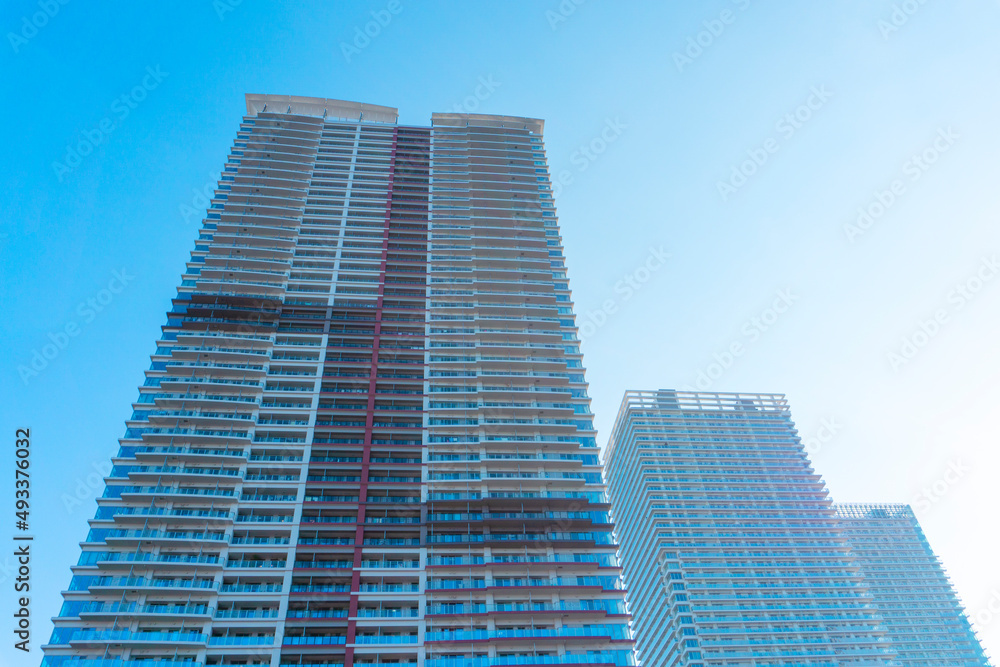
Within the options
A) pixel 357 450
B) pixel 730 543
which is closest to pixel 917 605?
pixel 730 543

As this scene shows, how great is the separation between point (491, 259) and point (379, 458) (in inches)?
1333

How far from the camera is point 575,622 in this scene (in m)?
66.8

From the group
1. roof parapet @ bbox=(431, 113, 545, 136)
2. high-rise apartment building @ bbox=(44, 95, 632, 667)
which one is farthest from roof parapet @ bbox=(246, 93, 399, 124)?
high-rise apartment building @ bbox=(44, 95, 632, 667)

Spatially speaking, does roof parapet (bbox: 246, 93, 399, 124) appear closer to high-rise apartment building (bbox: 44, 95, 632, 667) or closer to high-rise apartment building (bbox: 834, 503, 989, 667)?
high-rise apartment building (bbox: 44, 95, 632, 667)

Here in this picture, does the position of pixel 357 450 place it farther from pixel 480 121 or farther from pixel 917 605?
pixel 917 605

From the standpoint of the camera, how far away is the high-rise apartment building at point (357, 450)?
64.3 metres

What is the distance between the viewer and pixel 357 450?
255ft

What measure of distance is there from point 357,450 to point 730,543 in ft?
350

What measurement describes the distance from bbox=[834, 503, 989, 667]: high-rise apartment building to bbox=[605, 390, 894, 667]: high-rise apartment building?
2987cm

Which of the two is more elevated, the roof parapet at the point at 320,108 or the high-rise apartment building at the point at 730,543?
the roof parapet at the point at 320,108

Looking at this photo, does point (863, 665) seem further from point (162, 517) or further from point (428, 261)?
point (162, 517)

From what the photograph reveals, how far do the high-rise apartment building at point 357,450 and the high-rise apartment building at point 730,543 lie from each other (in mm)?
81104

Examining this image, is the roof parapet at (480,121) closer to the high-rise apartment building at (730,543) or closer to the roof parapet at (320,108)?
the roof parapet at (320,108)

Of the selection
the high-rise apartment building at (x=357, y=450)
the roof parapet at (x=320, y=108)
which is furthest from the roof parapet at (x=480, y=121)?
the high-rise apartment building at (x=357, y=450)
